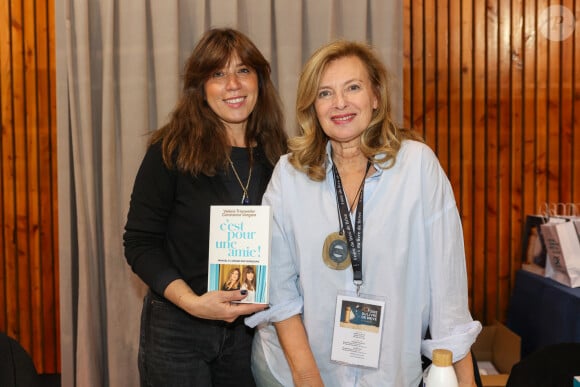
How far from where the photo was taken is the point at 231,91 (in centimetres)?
198

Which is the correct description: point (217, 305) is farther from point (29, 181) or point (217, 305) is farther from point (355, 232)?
point (29, 181)

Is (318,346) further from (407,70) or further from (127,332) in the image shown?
(407,70)

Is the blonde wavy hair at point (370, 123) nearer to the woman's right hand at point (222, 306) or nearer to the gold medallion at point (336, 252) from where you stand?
the gold medallion at point (336, 252)

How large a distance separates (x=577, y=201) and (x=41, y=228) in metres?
3.69

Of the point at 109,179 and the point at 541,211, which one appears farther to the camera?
the point at 541,211

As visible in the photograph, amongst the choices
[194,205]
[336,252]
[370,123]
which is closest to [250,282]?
[336,252]

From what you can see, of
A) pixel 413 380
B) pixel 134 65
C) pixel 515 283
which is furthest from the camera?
pixel 515 283

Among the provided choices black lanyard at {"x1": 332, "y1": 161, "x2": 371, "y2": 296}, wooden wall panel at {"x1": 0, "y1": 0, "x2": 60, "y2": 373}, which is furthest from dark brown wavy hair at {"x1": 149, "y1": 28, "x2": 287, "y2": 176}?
wooden wall panel at {"x1": 0, "y1": 0, "x2": 60, "y2": 373}

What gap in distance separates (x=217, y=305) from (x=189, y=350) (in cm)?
30

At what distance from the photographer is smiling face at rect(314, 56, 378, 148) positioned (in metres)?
1.69

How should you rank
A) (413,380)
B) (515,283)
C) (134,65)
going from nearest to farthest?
(413,380), (134,65), (515,283)

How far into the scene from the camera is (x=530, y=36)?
12.4ft

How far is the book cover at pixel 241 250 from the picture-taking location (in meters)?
1.65

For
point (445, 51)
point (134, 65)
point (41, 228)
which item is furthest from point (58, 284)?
point (445, 51)
